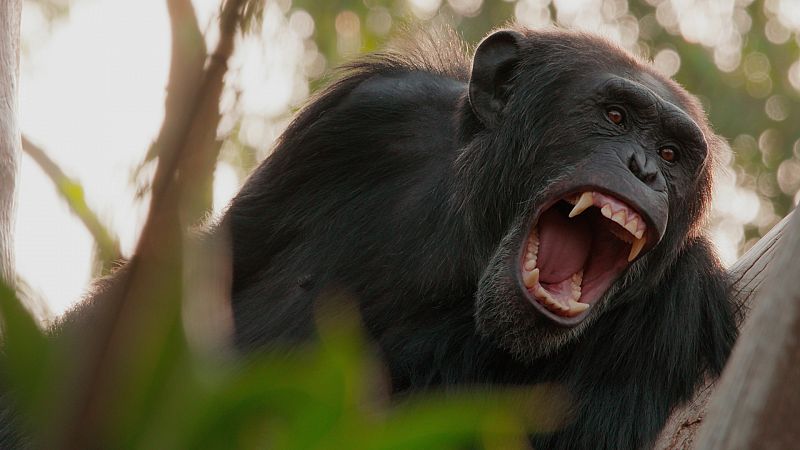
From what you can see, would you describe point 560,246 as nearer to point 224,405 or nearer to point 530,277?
point 530,277

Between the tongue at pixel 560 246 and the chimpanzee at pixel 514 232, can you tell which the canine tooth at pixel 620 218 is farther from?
the tongue at pixel 560 246

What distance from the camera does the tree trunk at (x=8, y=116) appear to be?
4.67 m

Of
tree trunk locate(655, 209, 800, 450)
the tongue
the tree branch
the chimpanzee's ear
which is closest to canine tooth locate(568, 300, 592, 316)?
the tongue

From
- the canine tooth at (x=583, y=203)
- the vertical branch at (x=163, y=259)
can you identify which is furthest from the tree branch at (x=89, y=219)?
the canine tooth at (x=583, y=203)

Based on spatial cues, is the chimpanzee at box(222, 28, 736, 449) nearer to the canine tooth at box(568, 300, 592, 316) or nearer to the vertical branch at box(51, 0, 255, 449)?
the canine tooth at box(568, 300, 592, 316)

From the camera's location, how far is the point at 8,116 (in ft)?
15.7

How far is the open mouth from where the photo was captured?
14.1ft

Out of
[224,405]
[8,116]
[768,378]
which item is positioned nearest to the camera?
[224,405]

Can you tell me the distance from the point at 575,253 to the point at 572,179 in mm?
378

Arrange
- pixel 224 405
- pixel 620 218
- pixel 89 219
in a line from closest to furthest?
pixel 224 405, pixel 89 219, pixel 620 218

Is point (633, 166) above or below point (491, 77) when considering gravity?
below

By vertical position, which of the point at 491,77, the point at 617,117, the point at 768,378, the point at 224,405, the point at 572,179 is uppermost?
the point at 491,77

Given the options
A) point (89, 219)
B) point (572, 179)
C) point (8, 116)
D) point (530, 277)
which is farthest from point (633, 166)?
point (89, 219)

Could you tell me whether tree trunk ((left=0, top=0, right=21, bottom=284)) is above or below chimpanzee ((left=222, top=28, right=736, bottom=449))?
above
